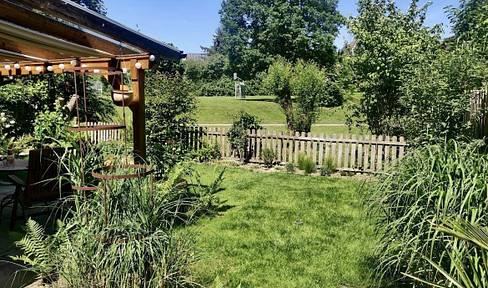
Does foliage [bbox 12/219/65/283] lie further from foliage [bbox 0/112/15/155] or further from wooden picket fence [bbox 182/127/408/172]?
foliage [bbox 0/112/15/155]

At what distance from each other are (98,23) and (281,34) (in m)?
28.6

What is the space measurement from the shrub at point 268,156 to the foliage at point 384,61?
95.0 inches

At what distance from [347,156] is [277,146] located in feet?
5.99

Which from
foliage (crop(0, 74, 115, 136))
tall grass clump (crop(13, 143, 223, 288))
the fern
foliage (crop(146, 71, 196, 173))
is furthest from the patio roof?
foliage (crop(0, 74, 115, 136))

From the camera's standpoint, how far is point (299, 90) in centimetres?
1002

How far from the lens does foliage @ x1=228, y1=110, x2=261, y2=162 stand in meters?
9.12

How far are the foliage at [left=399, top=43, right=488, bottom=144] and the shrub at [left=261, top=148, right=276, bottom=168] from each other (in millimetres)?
3441

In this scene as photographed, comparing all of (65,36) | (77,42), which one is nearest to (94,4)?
(77,42)

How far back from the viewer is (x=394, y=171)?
304 cm

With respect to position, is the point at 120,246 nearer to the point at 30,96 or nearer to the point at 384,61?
the point at 384,61

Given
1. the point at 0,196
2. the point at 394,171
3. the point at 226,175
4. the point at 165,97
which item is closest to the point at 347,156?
the point at 226,175

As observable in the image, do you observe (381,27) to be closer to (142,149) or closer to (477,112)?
(477,112)

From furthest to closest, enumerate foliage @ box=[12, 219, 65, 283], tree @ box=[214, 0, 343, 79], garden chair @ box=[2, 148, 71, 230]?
tree @ box=[214, 0, 343, 79] → garden chair @ box=[2, 148, 71, 230] → foliage @ box=[12, 219, 65, 283]

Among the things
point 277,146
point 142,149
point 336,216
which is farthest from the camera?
point 277,146
